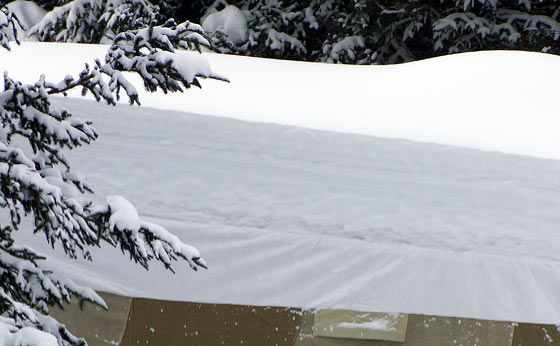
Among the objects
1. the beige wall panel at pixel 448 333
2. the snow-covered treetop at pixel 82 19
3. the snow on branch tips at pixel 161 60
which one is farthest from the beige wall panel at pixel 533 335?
the snow-covered treetop at pixel 82 19

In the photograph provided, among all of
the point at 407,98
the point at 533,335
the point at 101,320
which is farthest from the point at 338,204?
the point at 101,320

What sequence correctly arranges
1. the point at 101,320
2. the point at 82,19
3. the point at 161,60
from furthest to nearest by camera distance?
1. the point at 82,19
2. the point at 101,320
3. the point at 161,60

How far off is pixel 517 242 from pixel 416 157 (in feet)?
1.24

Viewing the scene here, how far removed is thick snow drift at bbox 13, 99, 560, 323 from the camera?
2.01 meters

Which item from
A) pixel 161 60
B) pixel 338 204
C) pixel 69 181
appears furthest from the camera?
pixel 338 204

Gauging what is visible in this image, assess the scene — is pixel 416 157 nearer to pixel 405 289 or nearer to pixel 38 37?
pixel 405 289

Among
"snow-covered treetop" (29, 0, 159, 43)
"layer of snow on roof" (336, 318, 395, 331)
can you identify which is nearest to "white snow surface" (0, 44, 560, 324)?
"layer of snow on roof" (336, 318, 395, 331)

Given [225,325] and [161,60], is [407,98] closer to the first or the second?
[225,325]

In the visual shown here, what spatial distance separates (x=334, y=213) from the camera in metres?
2.06

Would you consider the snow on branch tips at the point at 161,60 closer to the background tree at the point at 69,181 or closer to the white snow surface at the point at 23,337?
the background tree at the point at 69,181

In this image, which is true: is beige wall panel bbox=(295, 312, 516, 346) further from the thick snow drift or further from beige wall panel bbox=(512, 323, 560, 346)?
the thick snow drift

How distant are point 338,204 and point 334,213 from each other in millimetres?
29

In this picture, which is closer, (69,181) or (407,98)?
(69,181)

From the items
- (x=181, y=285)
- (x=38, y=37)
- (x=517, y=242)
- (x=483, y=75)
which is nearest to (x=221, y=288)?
(x=181, y=285)
